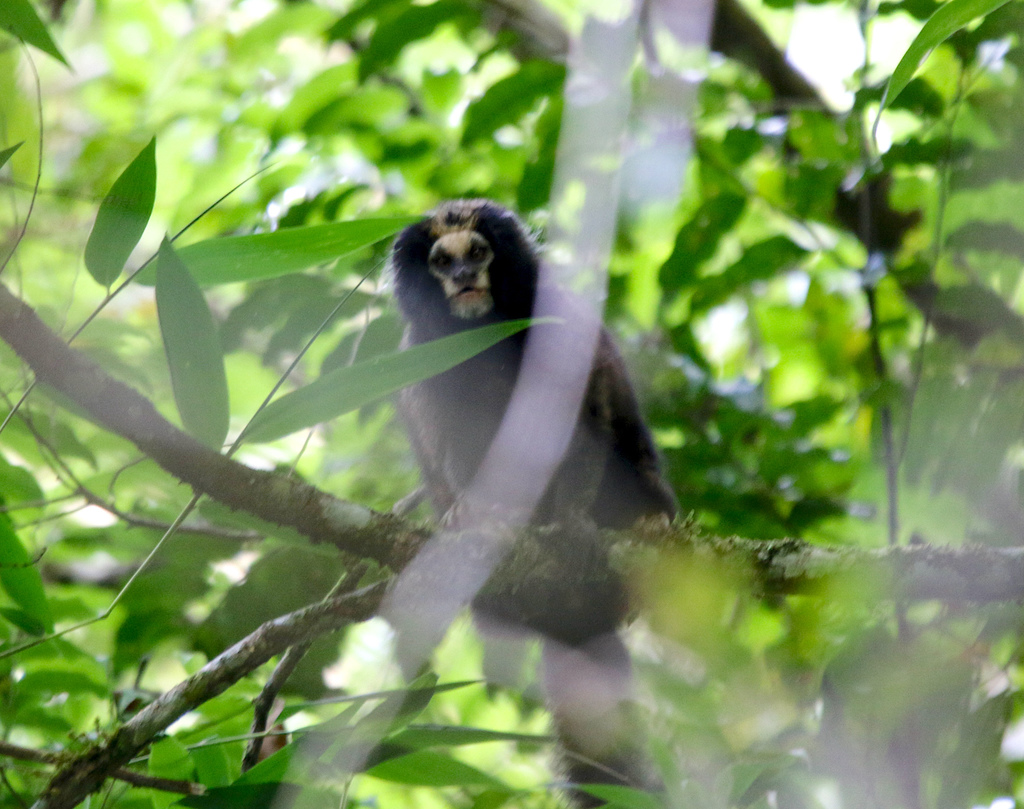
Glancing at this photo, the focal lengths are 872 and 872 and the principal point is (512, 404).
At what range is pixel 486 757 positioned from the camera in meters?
3.63

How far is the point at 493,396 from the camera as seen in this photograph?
3541 mm

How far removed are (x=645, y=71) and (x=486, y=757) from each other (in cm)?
284

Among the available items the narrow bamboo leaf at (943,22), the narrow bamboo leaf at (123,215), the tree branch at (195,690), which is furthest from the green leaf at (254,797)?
the narrow bamboo leaf at (943,22)

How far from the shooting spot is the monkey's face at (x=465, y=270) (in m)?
3.55

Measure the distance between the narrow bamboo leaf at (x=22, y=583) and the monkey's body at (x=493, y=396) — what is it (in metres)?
1.60

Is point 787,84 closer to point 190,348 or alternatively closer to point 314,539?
point 314,539

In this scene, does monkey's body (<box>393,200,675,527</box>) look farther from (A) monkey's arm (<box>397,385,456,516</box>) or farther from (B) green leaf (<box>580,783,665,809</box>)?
(B) green leaf (<box>580,783,665,809</box>)

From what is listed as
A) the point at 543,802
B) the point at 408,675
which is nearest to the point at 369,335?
the point at 408,675

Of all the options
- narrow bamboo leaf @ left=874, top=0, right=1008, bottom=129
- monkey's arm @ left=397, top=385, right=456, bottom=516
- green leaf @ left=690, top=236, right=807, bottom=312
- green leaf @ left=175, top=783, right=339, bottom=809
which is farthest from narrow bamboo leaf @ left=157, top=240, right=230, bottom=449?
green leaf @ left=690, top=236, right=807, bottom=312

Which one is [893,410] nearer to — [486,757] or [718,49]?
[718,49]

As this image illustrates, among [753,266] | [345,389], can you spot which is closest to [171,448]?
[345,389]

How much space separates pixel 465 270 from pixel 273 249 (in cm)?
169

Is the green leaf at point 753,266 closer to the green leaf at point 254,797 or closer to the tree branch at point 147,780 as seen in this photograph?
the green leaf at point 254,797

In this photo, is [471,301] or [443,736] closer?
[443,736]
